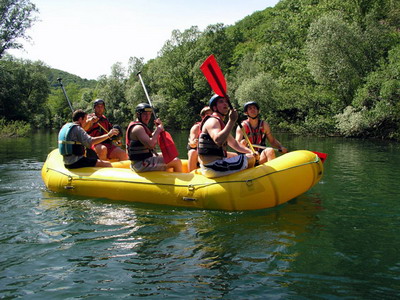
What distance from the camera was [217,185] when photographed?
5598mm

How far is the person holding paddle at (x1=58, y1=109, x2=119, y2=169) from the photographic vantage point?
6824mm

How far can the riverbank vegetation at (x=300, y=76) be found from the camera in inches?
776

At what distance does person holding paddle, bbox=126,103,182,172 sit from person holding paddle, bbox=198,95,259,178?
0.91m

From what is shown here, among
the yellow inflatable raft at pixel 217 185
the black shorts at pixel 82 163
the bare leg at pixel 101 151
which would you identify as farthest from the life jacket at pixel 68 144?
the bare leg at pixel 101 151

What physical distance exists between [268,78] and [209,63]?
23.8m

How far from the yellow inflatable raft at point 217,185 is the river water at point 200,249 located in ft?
0.56

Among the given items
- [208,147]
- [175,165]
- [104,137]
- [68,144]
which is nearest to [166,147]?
[175,165]

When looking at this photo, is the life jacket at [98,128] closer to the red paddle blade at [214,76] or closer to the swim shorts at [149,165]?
the swim shorts at [149,165]

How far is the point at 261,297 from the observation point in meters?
3.17

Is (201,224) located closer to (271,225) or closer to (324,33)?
(271,225)

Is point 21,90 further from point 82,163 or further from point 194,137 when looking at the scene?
point 194,137

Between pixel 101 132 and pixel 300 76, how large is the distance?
20.9 m

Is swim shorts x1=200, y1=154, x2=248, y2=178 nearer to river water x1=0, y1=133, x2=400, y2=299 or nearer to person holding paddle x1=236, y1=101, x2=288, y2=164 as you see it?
river water x1=0, y1=133, x2=400, y2=299

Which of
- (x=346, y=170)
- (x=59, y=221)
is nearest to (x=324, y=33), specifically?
(x=346, y=170)
